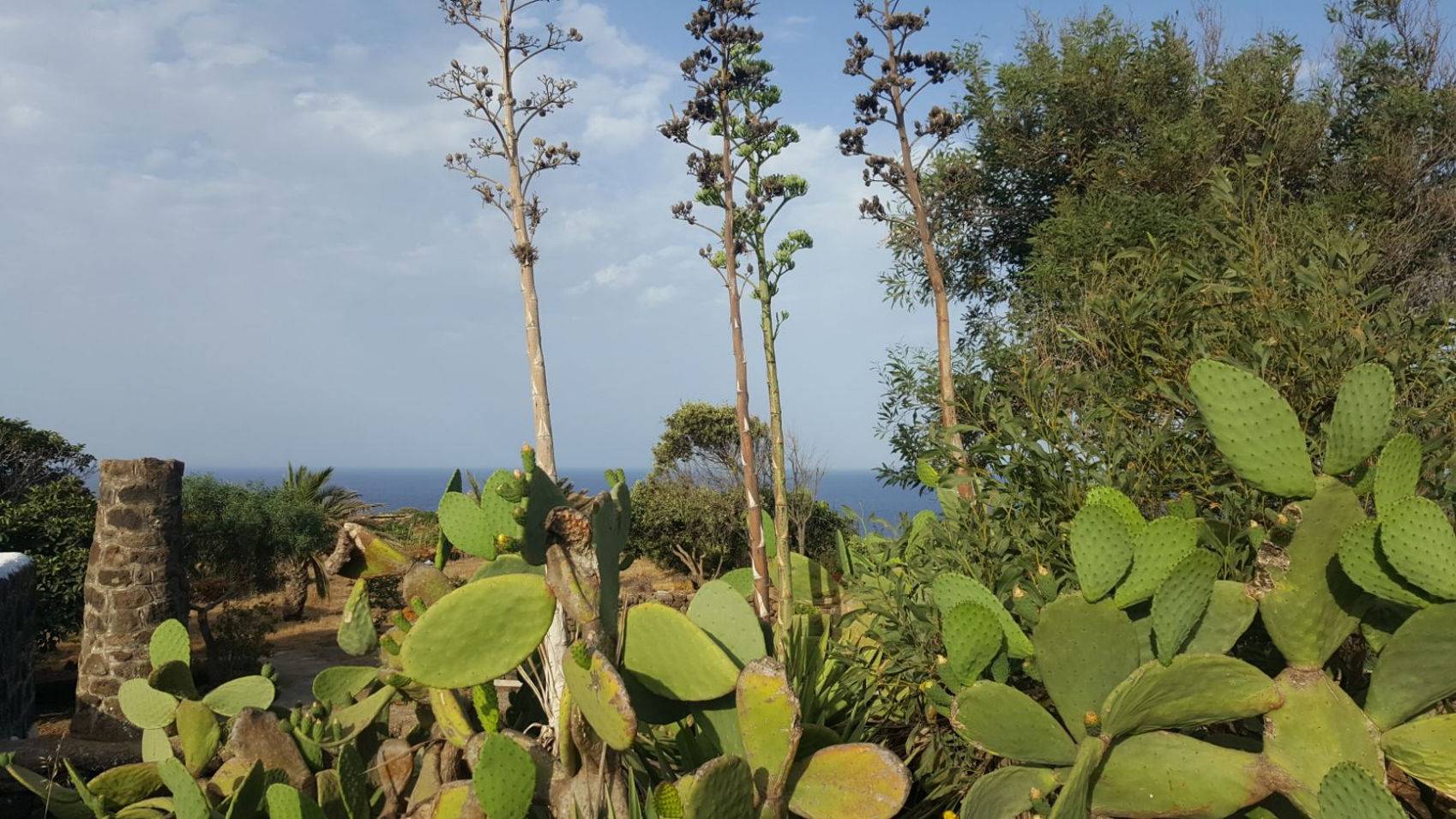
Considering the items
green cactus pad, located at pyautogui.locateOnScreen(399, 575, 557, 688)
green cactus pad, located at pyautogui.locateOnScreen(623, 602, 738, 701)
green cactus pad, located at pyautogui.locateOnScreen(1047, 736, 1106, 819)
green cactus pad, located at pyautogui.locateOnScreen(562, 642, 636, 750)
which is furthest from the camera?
green cactus pad, located at pyautogui.locateOnScreen(623, 602, 738, 701)

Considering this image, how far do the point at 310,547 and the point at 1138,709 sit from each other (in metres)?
16.4

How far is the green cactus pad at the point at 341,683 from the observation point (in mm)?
3316

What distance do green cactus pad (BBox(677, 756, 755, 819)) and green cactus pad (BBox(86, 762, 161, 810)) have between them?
1989 mm

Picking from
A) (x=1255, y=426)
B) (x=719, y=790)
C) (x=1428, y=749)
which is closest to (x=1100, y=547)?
(x=1255, y=426)

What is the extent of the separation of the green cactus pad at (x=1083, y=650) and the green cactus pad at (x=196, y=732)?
264 centimetres

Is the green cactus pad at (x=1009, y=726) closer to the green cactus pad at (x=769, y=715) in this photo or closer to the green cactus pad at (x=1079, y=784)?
the green cactus pad at (x=1079, y=784)

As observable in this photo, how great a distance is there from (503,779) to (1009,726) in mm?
1298

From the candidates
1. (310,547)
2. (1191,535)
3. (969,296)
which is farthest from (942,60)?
(310,547)

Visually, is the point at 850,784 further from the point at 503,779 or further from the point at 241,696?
the point at 241,696

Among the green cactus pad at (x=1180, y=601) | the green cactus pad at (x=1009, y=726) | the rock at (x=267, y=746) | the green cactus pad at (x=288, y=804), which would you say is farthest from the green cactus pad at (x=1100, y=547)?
the rock at (x=267, y=746)

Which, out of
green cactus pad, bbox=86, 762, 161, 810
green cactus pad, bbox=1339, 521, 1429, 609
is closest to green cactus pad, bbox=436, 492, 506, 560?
green cactus pad, bbox=86, 762, 161, 810

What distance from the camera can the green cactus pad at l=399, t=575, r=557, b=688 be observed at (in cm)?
230

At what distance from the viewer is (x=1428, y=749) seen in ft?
7.95

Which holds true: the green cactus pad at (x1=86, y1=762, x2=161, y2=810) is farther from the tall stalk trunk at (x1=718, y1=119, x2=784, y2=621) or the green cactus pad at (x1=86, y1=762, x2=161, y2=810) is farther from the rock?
the tall stalk trunk at (x1=718, y1=119, x2=784, y2=621)
